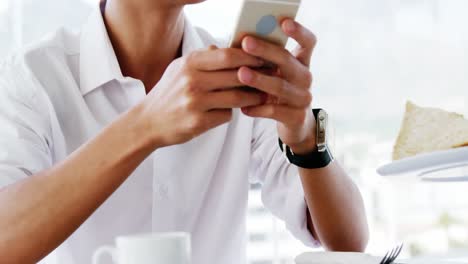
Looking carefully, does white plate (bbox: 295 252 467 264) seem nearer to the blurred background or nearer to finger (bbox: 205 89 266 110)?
finger (bbox: 205 89 266 110)

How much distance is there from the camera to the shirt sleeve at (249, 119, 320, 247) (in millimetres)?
1359

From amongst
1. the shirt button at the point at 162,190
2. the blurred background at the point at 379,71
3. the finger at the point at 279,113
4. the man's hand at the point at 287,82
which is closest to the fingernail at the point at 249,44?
the man's hand at the point at 287,82

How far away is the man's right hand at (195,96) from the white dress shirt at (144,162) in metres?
0.39

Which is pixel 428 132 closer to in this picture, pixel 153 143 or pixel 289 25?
pixel 289 25

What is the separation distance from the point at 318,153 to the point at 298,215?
0.22 metres

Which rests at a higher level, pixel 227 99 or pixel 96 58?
pixel 96 58

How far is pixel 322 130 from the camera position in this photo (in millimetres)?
1197

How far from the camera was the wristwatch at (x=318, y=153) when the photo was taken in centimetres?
119

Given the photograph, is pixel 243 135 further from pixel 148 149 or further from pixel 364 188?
pixel 364 188

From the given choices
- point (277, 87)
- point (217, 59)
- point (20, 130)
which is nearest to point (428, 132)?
point (277, 87)

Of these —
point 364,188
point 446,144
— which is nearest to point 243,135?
point 446,144

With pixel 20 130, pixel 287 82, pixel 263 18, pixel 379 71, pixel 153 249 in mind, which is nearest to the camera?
pixel 153 249

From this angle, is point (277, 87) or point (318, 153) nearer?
point (277, 87)

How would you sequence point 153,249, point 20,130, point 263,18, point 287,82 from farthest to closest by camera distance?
1. point 20,130
2. point 287,82
3. point 263,18
4. point 153,249
